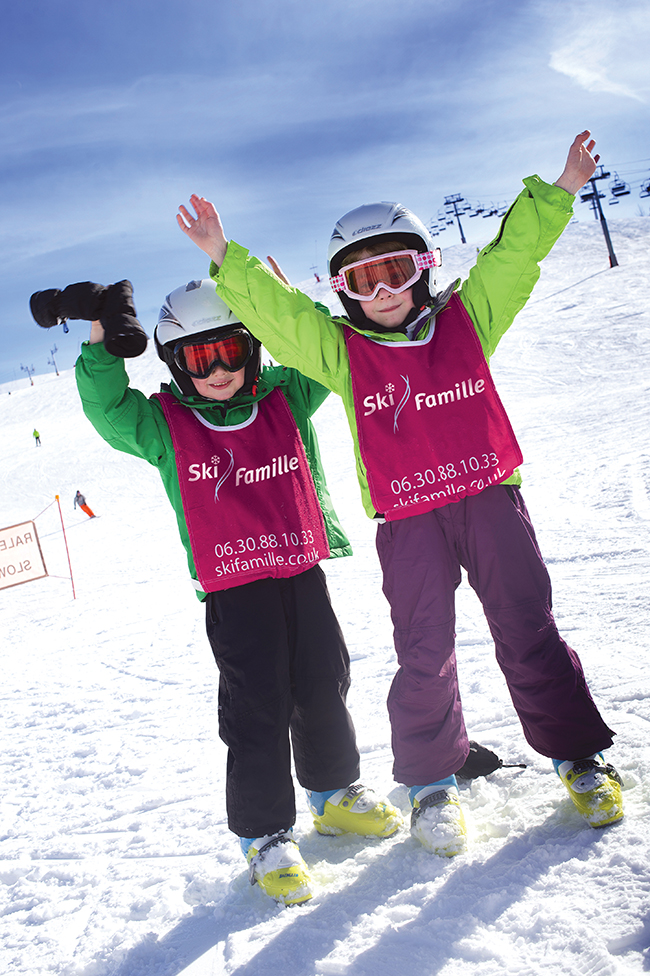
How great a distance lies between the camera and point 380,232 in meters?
2.38

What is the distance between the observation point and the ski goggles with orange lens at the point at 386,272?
238cm

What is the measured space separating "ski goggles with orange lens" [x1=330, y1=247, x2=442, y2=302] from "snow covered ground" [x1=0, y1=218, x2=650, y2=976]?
1.93 m

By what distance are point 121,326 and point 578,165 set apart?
5.66 ft

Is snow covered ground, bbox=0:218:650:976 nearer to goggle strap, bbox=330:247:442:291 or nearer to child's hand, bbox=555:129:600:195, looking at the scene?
goggle strap, bbox=330:247:442:291

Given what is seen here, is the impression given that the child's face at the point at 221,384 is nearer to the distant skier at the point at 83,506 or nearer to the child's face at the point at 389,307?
the child's face at the point at 389,307

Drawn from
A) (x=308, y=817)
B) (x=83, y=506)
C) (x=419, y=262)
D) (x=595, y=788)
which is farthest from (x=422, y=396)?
(x=83, y=506)

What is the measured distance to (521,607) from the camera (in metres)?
2.24

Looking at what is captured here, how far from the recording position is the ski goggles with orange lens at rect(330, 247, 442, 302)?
2381mm

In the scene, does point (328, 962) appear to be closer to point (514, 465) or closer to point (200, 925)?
point (200, 925)

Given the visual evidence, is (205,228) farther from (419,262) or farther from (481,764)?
(481,764)

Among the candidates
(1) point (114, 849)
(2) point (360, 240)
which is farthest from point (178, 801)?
(2) point (360, 240)

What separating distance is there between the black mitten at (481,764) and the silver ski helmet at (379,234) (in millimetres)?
1777

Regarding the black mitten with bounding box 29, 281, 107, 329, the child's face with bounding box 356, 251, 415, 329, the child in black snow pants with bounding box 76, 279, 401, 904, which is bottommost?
the child in black snow pants with bounding box 76, 279, 401, 904

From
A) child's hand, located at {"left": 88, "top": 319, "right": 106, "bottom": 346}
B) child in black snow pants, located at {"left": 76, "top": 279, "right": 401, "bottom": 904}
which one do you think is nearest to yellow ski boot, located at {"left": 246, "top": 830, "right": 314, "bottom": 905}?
child in black snow pants, located at {"left": 76, "top": 279, "right": 401, "bottom": 904}
